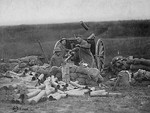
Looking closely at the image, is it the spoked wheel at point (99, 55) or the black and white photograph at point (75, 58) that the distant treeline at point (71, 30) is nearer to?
the black and white photograph at point (75, 58)

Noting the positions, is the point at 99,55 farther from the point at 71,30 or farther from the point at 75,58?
the point at 71,30

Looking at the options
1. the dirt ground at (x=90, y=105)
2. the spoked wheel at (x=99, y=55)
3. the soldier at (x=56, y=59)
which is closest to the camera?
the dirt ground at (x=90, y=105)

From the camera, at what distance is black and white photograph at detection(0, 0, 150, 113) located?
255 inches

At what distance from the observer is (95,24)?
1641 cm

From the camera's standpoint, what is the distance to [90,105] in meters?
6.14

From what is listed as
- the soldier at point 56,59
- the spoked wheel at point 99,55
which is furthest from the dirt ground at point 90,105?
the spoked wheel at point 99,55

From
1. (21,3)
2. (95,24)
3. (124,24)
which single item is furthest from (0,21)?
(124,24)

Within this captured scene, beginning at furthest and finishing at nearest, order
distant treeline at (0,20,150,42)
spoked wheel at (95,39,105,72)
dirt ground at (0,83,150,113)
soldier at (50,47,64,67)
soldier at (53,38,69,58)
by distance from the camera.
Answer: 1. distant treeline at (0,20,150,42)
2. soldier at (53,38,69,58)
3. spoked wheel at (95,39,105,72)
4. soldier at (50,47,64,67)
5. dirt ground at (0,83,150,113)

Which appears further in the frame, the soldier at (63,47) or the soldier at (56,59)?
the soldier at (63,47)

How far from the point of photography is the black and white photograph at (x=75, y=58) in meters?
6.46

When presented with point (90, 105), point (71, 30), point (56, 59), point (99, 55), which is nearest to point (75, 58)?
point (56, 59)

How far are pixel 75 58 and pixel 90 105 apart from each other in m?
5.35

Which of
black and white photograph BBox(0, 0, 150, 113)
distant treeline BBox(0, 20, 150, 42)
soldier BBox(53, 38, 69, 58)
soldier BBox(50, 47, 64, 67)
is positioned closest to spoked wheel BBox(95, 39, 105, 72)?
black and white photograph BBox(0, 0, 150, 113)

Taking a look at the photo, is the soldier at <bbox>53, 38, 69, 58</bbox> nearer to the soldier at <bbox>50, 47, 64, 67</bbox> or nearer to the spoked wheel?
the soldier at <bbox>50, 47, 64, 67</bbox>
